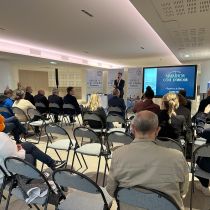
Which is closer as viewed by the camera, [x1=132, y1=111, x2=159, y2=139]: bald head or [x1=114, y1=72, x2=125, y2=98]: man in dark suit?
[x1=132, y1=111, x2=159, y2=139]: bald head

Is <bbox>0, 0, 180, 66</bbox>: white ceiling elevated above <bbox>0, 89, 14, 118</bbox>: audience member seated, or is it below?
above

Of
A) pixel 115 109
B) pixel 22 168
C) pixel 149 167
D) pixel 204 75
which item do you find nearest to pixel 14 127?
pixel 115 109

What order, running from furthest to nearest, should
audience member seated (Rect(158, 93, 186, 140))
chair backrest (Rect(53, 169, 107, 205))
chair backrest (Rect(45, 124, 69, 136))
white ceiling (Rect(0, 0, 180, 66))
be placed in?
white ceiling (Rect(0, 0, 180, 66)), chair backrest (Rect(45, 124, 69, 136)), audience member seated (Rect(158, 93, 186, 140)), chair backrest (Rect(53, 169, 107, 205))

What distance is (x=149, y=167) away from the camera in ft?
4.42

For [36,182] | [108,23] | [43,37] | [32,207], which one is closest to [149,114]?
[36,182]

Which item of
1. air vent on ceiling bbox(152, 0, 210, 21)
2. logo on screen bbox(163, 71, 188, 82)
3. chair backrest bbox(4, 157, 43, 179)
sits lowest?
chair backrest bbox(4, 157, 43, 179)

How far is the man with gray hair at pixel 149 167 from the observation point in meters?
1.34

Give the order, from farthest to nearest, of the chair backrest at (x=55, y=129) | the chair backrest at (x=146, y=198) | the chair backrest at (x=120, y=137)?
the chair backrest at (x=55, y=129) → the chair backrest at (x=120, y=137) → the chair backrest at (x=146, y=198)

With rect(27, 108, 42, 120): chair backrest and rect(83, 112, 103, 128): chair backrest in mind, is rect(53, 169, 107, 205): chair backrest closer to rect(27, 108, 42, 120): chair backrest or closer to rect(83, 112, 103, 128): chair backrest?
rect(83, 112, 103, 128): chair backrest

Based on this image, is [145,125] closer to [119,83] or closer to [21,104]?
[21,104]

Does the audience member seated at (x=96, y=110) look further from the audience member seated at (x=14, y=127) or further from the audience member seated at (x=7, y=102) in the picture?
the audience member seated at (x=7, y=102)

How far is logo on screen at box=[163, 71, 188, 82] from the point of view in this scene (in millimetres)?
7891

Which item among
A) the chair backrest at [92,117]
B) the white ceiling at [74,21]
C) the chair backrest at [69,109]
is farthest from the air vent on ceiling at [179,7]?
the chair backrest at [69,109]

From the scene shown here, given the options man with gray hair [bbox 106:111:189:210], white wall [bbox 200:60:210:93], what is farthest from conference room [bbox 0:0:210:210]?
white wall [bbox 200:60:210:93]
